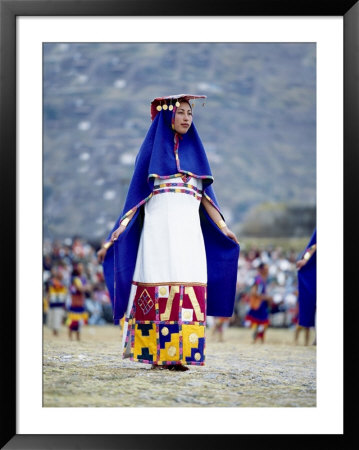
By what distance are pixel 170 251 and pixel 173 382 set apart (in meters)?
1.13

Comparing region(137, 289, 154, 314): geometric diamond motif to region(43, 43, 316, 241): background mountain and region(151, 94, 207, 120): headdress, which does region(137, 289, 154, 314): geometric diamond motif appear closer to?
region(151, 94, 207, 120): headdress

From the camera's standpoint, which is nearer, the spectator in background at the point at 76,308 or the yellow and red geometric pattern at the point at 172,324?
the yellow and red geometric pattern at the point at 172,324

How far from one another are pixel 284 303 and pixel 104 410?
411 inches

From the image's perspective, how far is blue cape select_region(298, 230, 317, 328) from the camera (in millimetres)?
7992

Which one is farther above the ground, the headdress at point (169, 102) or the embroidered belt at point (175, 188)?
the headdress at point (169, 102)

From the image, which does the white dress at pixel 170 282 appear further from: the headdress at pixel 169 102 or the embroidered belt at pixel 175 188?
the headdress at pixel 169 102

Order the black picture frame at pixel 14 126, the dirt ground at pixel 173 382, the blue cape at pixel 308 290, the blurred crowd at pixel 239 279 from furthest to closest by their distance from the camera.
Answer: the blurred crowd at pixel 239 279, the blue cape at pixel 308 290, the dirt ground at pixel 173 382, the black picture frame at pixel 14 126

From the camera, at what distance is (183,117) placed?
729 cm

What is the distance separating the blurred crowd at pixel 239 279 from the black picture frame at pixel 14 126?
28.1 feet

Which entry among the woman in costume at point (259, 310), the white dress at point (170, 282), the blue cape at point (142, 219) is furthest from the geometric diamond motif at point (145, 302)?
the woman in costume at point (259, 310)

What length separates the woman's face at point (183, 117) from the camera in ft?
23.9

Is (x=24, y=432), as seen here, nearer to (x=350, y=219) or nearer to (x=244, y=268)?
(x=350, y=219)

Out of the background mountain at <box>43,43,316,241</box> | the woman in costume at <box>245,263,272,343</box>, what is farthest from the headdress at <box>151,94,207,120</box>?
the background mountain at <box>43,43,316,241</box>

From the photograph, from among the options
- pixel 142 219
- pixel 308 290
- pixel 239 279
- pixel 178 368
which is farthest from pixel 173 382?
pixel 239 279
